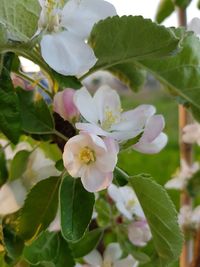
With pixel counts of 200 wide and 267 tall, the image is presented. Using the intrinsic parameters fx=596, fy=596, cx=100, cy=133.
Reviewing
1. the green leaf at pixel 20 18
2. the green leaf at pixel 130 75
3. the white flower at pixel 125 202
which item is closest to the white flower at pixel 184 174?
the white flower at pixel 125 202

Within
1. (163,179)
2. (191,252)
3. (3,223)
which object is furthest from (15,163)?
(163,179)

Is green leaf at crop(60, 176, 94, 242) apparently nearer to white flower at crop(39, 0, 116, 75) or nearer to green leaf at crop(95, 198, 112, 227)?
white flower at crop(39, 0, 116, 75)

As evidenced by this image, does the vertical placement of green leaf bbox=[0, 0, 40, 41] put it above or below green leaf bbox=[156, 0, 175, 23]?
above

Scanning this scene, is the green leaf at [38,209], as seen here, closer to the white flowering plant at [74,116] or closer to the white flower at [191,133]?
the white flowering plant at [74,116]

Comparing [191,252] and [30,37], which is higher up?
[30,37]

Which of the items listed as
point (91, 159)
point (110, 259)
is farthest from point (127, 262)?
point (91, 159)

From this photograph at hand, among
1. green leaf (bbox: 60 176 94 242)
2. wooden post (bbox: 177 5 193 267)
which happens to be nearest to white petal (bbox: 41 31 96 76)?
green leaf (bbox: 60 176 94 242)

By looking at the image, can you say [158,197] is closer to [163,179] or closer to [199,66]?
[199,66]
